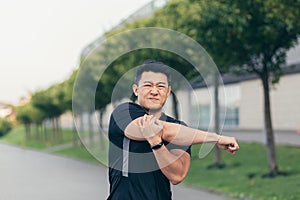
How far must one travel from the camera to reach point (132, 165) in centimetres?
210

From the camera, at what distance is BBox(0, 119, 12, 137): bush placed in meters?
65.6

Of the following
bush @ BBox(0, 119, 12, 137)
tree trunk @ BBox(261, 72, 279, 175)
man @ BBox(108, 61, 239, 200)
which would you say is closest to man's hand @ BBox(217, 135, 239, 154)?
man @ BBox(108, 61, 239, 200)

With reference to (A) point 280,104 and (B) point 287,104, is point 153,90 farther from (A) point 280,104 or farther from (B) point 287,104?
(A) point 280,104

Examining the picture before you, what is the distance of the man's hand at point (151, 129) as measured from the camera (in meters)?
1.89

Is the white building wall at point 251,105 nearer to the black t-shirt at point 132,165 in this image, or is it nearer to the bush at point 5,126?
the black t-shirt at point 132,165

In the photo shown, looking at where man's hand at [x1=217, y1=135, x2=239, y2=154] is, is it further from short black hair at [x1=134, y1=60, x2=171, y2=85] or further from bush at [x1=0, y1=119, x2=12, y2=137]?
bush at [x1=0, y1=119, x2=12, y2=137]

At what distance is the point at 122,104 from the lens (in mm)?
2133

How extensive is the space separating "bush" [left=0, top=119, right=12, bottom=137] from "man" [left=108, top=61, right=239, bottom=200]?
66.5 meters

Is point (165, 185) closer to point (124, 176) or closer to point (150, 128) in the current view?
point (124, 176)

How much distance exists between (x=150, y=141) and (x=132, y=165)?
9.8 inches

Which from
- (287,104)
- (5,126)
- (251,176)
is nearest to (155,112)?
(251,176)

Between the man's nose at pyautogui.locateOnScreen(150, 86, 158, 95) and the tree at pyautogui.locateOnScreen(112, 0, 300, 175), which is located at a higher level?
the tree at pyautogui.locateOnScreen(112, 0, 300, 175)

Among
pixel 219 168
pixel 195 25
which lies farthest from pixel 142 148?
pixel 219 168

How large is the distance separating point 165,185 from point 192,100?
429 millimetres
